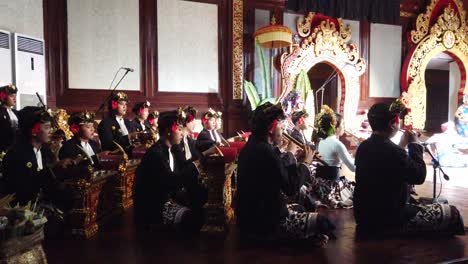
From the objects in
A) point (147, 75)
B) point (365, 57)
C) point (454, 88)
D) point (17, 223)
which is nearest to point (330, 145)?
point (17, 223)

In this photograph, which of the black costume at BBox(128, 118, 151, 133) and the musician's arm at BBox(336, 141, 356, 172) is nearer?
the musician's arm at BBox(336, 141, 356, 172)

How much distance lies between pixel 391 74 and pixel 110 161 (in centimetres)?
705

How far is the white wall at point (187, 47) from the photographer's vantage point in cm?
671

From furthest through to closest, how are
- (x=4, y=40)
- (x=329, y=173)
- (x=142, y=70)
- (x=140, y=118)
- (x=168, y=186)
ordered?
(x=142, y=70) → (x=140, y=118) → (x=4, y=40) → (x=329, y=173) → (x=168, y=186)

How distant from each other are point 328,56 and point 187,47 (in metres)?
2.82

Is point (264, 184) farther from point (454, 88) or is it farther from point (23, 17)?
point (454, 88)

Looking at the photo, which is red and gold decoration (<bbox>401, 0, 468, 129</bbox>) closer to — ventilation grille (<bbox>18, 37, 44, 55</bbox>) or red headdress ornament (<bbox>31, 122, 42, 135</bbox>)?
ventilation grille (<bbox>18, 37, 44, 55</bbox>)

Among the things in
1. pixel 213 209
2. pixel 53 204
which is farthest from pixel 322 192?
pixel 53 204

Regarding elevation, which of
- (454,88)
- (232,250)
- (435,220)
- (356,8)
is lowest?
(232,250)

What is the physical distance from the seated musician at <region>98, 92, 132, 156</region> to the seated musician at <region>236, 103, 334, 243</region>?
91.8 inches

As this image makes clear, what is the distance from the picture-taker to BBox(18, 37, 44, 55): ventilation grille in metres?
5.27

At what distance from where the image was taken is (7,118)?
14.6 ft

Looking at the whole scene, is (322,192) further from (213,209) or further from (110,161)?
(110,161)

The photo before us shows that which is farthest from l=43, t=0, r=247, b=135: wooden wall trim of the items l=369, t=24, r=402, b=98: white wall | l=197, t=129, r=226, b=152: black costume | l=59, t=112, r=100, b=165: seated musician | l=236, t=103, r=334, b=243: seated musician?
l=236, t=103, r=334, b=243: seated musician
